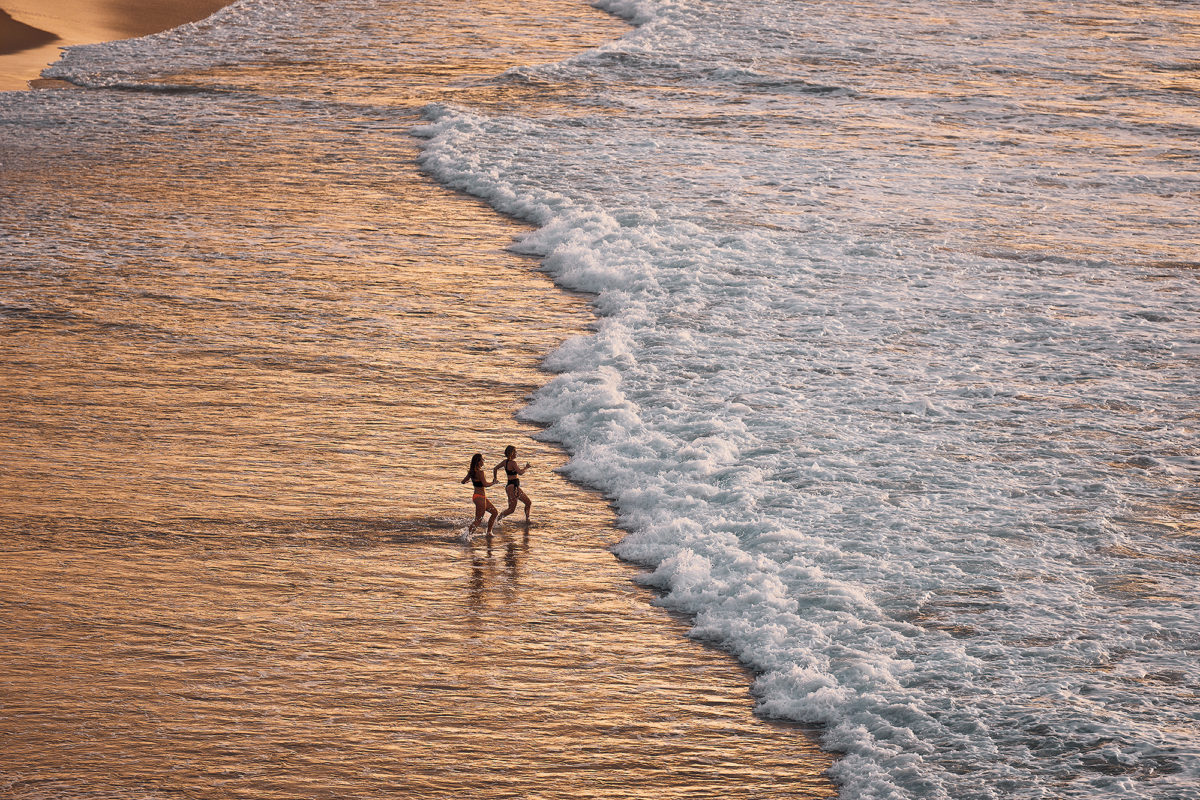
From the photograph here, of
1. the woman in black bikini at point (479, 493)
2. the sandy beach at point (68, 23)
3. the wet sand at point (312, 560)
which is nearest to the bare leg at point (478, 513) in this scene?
the woman in black bikini at point (479, 493)

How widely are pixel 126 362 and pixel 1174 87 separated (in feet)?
70.9

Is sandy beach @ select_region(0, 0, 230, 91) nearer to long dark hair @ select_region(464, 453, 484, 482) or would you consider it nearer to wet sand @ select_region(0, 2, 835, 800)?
wet sand @ select_region(0, 2, 835, 800)

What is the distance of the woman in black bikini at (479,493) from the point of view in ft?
33.8

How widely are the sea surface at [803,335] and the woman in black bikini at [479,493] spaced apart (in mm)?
1117

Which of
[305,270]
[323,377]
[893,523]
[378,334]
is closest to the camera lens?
[893,523]

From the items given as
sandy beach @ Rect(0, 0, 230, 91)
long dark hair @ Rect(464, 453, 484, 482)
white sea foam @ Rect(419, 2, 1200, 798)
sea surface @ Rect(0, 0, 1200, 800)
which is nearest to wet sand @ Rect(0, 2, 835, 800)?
sea surface @ Rect(0, 0, 1200, 800)

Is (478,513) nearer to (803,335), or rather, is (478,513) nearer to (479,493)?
(479,493)

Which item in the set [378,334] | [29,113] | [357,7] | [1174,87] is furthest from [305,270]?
[357,7]

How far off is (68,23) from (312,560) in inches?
1063

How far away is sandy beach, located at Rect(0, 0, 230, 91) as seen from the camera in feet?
94.9

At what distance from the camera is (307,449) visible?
38.4 feet

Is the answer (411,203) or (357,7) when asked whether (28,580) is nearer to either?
(411,203)

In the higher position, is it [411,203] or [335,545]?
[411,203]

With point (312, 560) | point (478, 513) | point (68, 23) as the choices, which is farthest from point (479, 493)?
point (68, 23)
